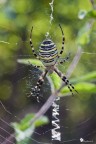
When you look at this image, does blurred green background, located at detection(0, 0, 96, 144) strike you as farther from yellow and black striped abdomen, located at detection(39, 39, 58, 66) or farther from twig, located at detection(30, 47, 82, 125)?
twig, located at detection(30, 47, 82, 125)

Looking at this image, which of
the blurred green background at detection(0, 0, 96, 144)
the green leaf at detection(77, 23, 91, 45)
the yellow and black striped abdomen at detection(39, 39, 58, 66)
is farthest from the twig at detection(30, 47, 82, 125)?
the blurred green background at detection(0, 0, 96, 144)

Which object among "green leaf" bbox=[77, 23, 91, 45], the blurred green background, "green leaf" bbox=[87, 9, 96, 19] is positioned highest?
"green leaf" bbox=[87, 9, 96, 19]

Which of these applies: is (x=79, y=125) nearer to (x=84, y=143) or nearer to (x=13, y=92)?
(x=84, y=143)

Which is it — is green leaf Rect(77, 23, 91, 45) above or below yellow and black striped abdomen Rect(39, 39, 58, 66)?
above

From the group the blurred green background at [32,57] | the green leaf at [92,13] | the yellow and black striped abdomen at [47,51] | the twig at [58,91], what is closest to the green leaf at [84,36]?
the green leaf at [92,13]

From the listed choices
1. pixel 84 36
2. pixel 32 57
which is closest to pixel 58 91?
pixel 84 36

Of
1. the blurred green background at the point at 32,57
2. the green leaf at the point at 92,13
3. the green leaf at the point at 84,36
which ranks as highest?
the green leaf at the point at 92,13

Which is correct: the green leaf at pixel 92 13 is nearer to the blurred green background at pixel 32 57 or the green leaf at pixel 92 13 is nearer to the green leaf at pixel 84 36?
the green leaf at pixel 84 36

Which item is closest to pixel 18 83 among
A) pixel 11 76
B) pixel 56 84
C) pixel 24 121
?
pixel 11 76

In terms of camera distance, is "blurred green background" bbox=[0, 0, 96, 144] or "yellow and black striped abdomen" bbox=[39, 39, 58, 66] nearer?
"yellow and black striped abdomen" bbox=[39, 39, 58, 66]
